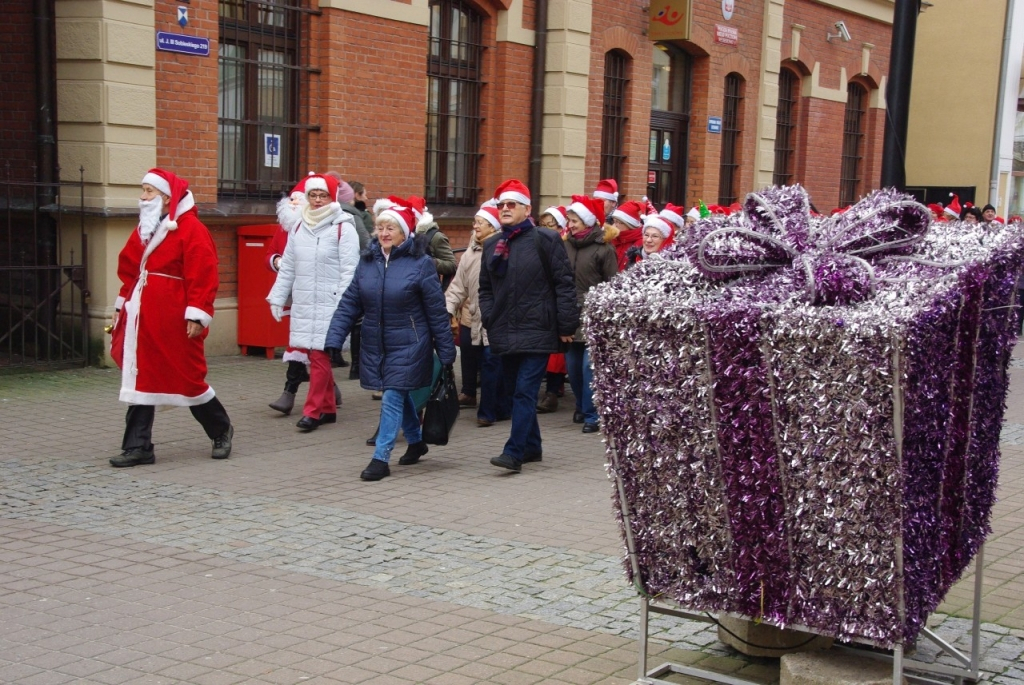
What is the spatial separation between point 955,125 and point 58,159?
2330 cm

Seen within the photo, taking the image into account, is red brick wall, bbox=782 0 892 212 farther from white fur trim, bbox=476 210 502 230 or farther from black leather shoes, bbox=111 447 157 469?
black leather shoes, bbox=111 447 157 469

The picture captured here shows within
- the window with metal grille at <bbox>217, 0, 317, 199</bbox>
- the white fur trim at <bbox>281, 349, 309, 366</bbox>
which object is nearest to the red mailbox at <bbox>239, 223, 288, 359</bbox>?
the window with metal grille at <bbox>217, 0, 317, 199</bbox>

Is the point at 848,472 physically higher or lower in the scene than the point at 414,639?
higher

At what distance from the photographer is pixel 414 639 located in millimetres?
5039

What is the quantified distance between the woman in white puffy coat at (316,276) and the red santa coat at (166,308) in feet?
5.05

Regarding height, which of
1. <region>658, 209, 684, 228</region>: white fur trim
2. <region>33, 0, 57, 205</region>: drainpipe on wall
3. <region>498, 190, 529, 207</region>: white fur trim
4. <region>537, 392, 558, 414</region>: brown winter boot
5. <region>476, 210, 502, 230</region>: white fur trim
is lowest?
<region>537, 392, 558, 414</region>: brown winter boot

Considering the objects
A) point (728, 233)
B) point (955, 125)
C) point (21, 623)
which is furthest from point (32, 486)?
point (955, 125)

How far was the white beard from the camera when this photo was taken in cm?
790

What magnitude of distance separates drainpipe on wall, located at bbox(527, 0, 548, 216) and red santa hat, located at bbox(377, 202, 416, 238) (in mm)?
8873

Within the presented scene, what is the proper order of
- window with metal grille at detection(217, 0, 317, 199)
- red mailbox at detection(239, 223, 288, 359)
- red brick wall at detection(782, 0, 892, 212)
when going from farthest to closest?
red brick wall at detection(782, 0, 892, 212) → window with metal grille at detection(217, 0, 317, 199) → red mailbox at detection(239, 223, 288, 359)

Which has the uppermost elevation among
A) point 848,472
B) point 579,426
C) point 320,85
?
point 320,85

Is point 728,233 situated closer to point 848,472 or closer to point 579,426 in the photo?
point 848,472

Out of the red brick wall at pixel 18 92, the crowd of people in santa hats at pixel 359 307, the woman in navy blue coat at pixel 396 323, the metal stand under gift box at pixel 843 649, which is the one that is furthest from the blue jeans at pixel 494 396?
the metal stand under gift box at pixel 843 649

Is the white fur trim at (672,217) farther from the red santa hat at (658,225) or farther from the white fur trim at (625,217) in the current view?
the white fur trim at (625,217)
